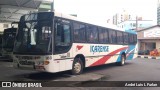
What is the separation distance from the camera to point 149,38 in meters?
43.1

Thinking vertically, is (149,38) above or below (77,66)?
above

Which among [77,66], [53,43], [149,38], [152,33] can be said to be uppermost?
[152,33]

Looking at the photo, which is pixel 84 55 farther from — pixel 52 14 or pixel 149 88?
pixel 149 88

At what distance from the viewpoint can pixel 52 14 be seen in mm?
10594

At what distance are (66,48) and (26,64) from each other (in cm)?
184

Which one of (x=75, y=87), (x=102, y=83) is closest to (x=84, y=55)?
(x=102, y=83)

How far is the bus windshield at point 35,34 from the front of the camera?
33.7 ft

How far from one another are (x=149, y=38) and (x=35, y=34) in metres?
35.3

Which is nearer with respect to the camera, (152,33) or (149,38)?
(152,33)

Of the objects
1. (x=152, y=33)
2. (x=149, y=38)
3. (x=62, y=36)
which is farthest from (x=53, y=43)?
(x=149, y=38)

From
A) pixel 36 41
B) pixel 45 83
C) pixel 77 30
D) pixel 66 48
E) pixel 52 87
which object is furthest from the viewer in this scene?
pixel 77 30

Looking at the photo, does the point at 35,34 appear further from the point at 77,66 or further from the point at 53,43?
the point at 77,66

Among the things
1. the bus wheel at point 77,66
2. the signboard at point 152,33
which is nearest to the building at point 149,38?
the signboard at point 152,33

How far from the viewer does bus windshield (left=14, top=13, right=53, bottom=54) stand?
1026 cm
